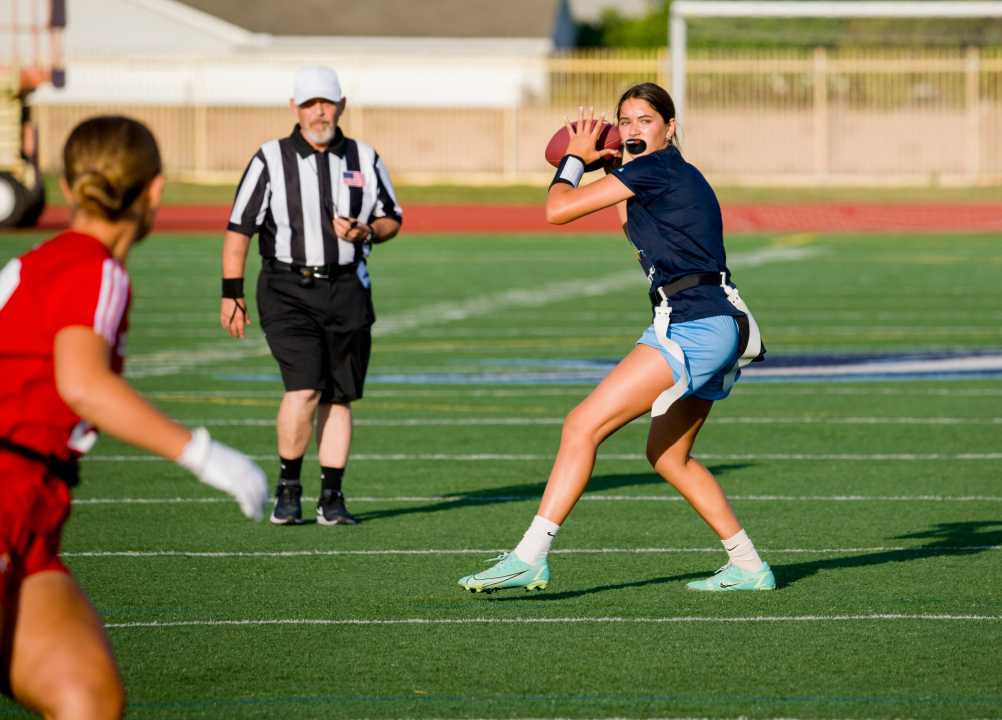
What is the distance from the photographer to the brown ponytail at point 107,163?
411 cm

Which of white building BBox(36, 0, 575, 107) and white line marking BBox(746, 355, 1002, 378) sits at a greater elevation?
white building BBox(36, 0, 575, 107)

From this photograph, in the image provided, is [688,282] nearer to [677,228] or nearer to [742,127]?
[677,228]

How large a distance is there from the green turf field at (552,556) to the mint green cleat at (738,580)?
5cm

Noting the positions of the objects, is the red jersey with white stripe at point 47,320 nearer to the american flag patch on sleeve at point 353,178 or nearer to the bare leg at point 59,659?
the bare leg at point 59,659

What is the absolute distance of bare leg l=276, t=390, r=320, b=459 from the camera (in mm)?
8852

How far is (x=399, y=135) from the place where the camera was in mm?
43000

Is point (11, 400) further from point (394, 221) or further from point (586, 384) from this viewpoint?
point (586, 384)

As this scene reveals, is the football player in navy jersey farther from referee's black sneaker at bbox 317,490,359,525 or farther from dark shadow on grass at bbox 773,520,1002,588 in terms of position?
referee's black sneaker at bbox 317,490,359,525

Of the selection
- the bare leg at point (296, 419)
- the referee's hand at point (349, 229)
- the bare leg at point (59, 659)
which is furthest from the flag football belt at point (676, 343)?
the bare leg at point (59, 659)

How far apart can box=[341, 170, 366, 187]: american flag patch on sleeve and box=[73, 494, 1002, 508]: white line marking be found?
5.38 ft

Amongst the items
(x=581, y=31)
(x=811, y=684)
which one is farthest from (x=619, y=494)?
(x=581, y=31)

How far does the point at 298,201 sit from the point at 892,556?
3.21 meters

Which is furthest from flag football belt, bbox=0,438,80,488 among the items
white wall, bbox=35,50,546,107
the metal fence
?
white wall, bbox=35,50,546,107

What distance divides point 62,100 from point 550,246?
2191cm
